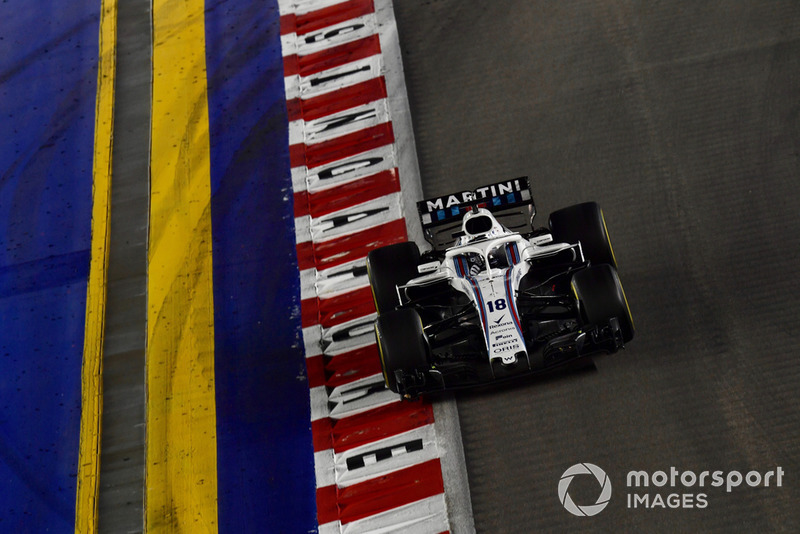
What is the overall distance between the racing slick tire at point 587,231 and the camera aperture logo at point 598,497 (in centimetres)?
152

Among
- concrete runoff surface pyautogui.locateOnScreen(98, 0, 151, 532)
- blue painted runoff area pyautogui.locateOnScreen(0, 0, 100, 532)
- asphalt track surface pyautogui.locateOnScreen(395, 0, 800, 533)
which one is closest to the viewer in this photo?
asphalt track surface pyautogui.locateOnScreen(395, 0, 800, 533)

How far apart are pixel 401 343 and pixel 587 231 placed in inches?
65.4

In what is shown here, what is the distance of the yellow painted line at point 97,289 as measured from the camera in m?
5.88

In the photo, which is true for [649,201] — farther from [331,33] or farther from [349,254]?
[331,33]

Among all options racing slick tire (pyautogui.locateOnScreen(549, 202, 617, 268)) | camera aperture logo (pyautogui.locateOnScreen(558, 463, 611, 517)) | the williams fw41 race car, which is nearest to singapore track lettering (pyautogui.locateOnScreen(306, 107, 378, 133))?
the williams fw41 race car

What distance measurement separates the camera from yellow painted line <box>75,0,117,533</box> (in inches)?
231

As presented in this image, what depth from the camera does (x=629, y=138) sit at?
6426 mm

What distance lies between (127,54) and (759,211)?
6536 millimetres

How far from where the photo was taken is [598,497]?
5152mm

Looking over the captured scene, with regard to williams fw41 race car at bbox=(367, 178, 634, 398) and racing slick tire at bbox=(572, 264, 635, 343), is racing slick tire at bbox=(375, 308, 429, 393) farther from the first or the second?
racing slick tire at bbox=(572, 264, 635, 343)

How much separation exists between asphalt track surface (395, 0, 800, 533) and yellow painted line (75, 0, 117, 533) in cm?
311

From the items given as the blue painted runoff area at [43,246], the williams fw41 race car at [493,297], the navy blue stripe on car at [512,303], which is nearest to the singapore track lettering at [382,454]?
the williams fw41 race car at [493,297]

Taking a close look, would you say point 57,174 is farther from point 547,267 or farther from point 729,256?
point 729,256

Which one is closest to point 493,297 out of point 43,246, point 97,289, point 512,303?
point 512,303
